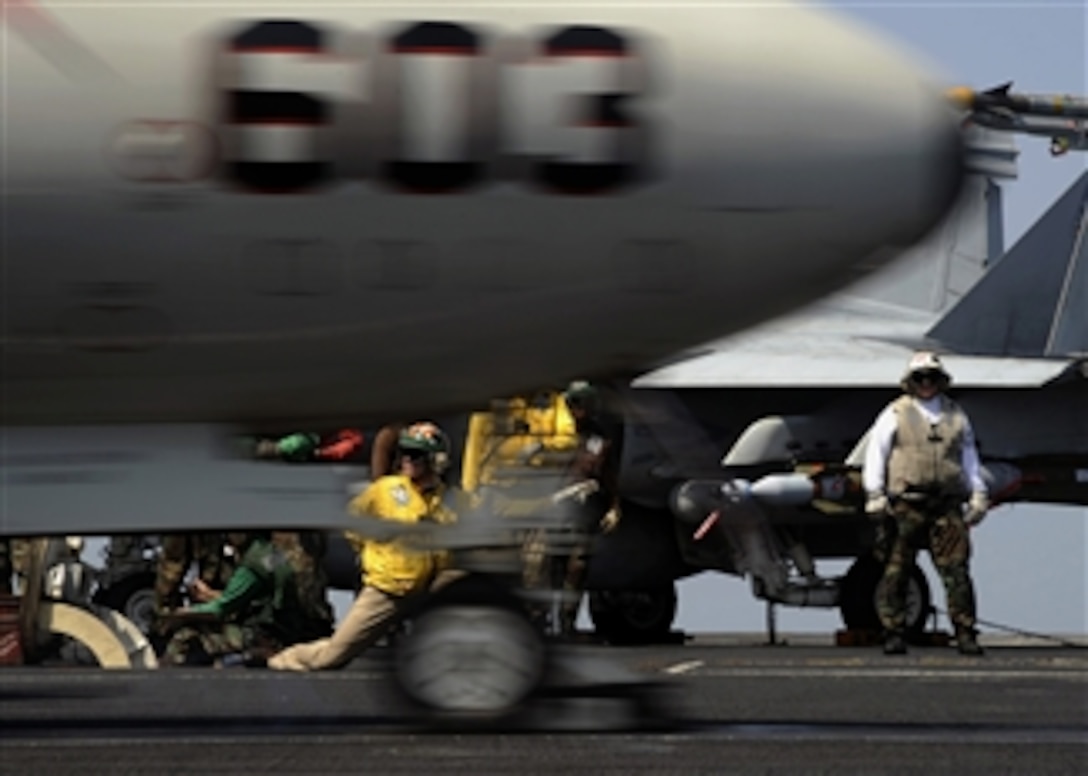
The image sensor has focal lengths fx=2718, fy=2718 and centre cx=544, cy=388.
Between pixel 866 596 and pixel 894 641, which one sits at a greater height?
pixel 894 641

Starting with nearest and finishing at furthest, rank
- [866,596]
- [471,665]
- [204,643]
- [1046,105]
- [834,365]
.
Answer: [471,665], [204,643], [866,596], [834,365], [1046,105]

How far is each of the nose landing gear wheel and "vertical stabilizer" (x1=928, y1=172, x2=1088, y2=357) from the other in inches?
718

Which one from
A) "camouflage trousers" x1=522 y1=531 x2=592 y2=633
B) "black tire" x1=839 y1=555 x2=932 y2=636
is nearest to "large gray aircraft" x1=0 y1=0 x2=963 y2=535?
"camouflage trousers" x1=522 y1=531 x2=592 y2=633

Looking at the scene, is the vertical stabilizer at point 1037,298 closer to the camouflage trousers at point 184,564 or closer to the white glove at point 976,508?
the white glove at point 976,508

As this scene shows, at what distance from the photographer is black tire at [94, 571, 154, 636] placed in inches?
821

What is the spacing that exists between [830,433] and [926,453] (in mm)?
8663

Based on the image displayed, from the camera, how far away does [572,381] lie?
9.00m

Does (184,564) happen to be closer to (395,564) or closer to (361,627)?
(361,627)

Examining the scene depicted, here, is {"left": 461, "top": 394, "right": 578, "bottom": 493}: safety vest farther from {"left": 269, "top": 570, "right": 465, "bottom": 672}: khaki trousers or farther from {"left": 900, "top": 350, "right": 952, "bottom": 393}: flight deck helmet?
{"left": 900, "top": 350, "right": 952, "bottom": 393}: flight deck helmet

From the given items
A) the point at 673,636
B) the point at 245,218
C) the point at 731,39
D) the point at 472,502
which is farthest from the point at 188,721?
the point at 673,636

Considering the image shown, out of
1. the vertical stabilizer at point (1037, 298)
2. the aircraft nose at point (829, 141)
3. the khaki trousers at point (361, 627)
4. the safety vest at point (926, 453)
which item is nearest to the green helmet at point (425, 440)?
the khaki trousers at point (361, 627)

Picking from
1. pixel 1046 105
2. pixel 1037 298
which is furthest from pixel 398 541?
pixel 1046 105

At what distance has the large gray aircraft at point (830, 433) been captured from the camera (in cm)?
2314

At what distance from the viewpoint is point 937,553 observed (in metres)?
16.5
